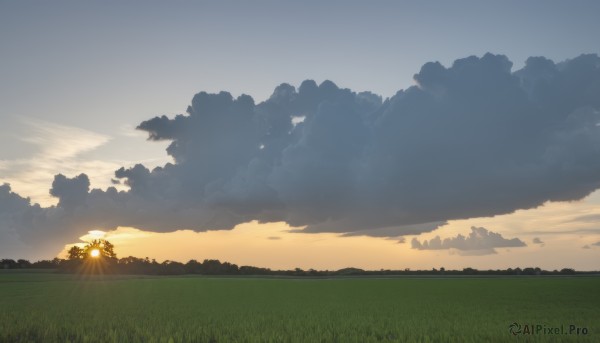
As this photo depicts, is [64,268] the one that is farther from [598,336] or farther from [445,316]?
[598,336]

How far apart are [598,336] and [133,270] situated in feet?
467

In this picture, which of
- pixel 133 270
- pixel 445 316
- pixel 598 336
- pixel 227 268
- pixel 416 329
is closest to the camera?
pixel 598 336

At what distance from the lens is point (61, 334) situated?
1900 centimetres

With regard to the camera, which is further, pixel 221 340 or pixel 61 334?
pixel 61 334

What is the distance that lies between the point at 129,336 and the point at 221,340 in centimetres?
412

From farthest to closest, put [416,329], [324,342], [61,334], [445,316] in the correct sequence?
[445,316] < [416,329] < [61,334] < [324,342]

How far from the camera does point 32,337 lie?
19.0m

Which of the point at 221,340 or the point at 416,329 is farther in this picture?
the point at 416,329

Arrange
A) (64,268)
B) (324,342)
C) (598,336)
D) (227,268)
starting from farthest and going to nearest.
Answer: (227,268) < (64,268) < (598,336) < (324,342)

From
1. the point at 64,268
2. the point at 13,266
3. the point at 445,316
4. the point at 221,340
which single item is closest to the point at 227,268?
the point at 64,268

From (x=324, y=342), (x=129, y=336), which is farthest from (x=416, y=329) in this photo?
(x=129, y=336)

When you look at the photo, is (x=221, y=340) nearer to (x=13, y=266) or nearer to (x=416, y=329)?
(x=416, y=329)

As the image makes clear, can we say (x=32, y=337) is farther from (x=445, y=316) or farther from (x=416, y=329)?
(x=445, y=316)

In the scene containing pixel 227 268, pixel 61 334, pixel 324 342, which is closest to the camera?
pixel 324 342
